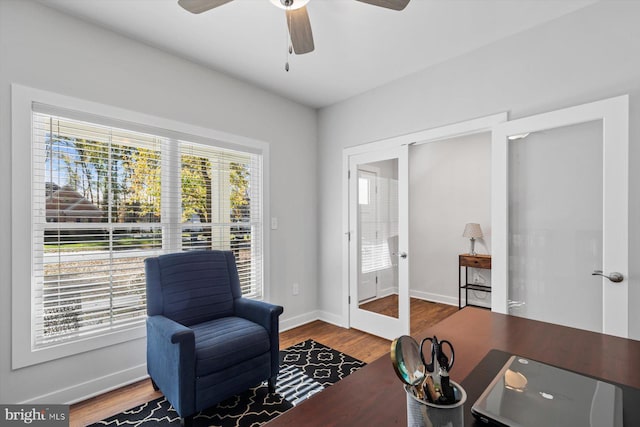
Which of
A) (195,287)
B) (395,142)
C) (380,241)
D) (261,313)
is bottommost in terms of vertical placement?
(261,313)

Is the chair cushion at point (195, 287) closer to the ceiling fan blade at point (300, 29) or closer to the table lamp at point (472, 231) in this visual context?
the ceiling fan blade at point (300, 29)

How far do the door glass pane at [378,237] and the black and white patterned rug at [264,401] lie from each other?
79 cm

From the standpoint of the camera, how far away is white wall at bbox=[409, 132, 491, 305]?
165 inches

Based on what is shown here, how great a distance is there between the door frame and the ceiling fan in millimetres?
1346

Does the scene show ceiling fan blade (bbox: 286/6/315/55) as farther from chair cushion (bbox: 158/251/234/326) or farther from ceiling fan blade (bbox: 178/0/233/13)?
chair cushion (bbox: 158/251/234/326)

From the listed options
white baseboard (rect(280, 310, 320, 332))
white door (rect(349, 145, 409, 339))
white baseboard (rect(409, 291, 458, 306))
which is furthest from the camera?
white baseboard (rect(409, 291, 458, 306))

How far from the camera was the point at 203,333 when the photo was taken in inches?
79.0

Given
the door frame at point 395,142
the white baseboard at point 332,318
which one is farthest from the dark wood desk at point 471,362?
the white baseboard at point 332,318

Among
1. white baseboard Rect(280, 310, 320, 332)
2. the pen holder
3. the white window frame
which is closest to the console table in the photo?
white baseboard Rect(280, 310, 320, 332)

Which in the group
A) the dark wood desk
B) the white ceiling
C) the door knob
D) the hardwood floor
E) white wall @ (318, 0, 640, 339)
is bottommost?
the hardwood floor

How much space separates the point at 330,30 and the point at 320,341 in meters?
2.89

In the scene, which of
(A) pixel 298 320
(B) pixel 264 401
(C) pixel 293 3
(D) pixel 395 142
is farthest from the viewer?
(A) pixel 298 320

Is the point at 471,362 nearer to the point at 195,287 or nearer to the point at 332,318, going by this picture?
the point at 195,287

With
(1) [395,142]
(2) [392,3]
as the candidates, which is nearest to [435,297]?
(1) [395,142]
